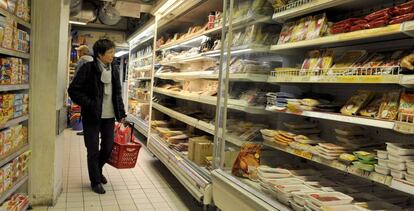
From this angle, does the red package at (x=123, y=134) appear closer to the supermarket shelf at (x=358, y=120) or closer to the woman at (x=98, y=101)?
the woman at (x=98, y=101)

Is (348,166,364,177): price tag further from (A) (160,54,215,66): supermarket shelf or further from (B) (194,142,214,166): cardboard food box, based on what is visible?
(A) (160,54,215,66): supermarket shelf

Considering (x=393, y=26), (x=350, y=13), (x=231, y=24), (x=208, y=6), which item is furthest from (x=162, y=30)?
(x=393, y=26)

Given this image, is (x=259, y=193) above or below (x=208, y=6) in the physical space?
below

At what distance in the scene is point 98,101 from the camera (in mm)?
3883

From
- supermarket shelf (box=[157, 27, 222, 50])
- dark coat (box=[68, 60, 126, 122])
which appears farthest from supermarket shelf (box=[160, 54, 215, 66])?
dark coat (box=[68, 60, 126, 122])

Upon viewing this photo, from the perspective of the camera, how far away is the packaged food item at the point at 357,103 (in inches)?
76.6

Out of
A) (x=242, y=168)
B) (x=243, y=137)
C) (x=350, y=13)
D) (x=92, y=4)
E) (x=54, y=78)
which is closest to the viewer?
(x=350, y=13)

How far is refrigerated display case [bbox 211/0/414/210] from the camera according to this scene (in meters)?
1.72

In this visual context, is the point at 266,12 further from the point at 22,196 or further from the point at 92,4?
the point at 92,4

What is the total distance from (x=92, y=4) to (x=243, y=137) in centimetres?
637

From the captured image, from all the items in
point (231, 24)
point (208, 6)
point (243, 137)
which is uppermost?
point (208, 6)

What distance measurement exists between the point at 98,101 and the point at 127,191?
3.74 feet

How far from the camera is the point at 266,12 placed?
2.88 metres

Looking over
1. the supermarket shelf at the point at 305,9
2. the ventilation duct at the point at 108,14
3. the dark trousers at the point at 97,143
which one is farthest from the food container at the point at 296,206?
the ventilation duct at the point at 108,14
